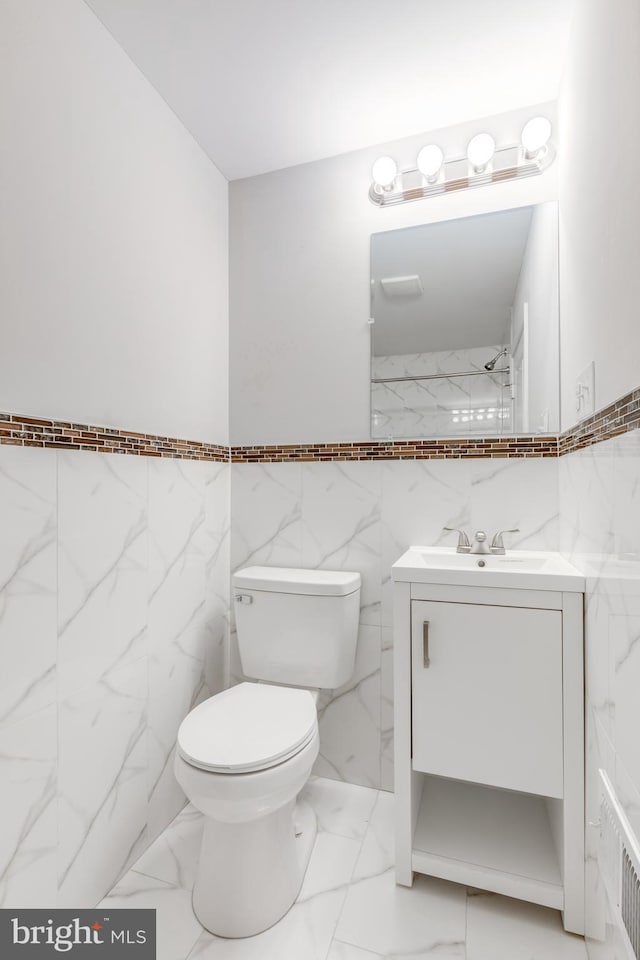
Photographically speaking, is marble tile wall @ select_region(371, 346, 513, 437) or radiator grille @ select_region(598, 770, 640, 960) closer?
radiator grille @ select_region(598, 770, 640, 960)

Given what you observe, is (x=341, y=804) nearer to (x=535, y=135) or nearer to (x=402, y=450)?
(x=402, y=450)

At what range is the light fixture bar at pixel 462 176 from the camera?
5.22ft

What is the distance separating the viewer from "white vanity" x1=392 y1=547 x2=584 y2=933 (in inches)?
48.5

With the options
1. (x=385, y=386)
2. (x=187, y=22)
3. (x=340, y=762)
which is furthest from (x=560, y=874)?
(x=187, y=22)

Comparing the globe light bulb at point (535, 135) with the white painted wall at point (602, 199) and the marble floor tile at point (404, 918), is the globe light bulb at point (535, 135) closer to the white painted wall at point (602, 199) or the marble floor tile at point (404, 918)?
the white painted wall at point (602, 199)

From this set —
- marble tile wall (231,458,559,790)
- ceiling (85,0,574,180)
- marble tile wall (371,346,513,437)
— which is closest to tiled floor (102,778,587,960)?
marble tile wall (231,458,559,790)

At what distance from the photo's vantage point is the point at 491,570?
4.33 ft

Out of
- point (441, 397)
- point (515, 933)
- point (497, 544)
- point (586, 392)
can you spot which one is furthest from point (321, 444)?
point (515, 933)

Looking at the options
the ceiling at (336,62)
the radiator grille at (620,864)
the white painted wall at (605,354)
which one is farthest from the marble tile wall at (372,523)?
the ceiling at (336,62)

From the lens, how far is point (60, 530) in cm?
120

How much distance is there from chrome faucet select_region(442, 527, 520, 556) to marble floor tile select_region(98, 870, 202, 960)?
1241mm

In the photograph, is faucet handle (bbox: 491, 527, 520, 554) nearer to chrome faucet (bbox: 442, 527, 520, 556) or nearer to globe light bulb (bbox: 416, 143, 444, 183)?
chrome faucet (bbox: 442, 527, 520, 556)

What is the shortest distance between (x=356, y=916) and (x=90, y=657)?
95cm

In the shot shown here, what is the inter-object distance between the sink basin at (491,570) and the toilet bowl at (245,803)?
20.0 inches
